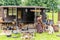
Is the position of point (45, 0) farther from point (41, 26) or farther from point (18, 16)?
point (41, 26)

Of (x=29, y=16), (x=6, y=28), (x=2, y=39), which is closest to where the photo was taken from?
(x=2, y=39)

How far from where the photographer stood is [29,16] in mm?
19594

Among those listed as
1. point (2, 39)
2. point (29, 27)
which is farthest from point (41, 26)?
point (2, 39)

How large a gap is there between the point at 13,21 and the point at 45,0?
7.92m

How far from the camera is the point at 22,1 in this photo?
91.6ft

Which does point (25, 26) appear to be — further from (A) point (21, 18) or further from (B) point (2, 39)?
(B) point (2, 39)

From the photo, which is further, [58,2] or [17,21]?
[58,2]

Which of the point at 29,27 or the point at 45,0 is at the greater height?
the point at 45,0

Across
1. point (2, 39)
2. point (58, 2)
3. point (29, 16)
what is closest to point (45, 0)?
point (58, 2)

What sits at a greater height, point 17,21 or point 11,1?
point 11,1

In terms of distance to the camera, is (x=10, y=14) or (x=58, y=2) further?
(x=58, y=2)

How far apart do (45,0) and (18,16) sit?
23.2 ft

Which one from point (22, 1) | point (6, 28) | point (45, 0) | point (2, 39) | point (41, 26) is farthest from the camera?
point (22, 1)

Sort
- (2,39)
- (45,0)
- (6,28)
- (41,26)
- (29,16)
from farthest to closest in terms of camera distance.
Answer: (45,0), (29,16), (6,28), (41,26), (2,39)
